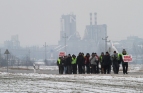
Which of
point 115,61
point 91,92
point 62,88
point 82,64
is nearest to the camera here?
point 91,92

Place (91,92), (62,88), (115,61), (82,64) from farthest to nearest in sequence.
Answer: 1. (82,64)
2. (115,61)
3. (62,88)
4. (91,92)

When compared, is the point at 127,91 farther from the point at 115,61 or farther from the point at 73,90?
the point at 115,61

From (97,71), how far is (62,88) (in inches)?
602

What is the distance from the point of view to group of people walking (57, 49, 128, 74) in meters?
33.6

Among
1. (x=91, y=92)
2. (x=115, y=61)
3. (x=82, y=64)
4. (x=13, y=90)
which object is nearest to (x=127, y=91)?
(x=91, y=92)

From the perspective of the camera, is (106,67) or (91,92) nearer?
(91,92)

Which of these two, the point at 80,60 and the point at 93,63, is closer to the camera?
the point at 93,63

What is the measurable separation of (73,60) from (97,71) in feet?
6.99

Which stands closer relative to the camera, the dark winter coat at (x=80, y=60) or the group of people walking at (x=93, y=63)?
the group of people walking at (x=93, y=63)

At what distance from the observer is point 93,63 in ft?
114

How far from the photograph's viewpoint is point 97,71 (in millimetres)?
35562

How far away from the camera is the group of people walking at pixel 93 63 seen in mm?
33625

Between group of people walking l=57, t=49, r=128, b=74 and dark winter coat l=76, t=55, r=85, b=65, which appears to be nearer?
group of people walking l=57, t=49, r=128, b=74

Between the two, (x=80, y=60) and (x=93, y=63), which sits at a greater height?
(x=80, y=60)
